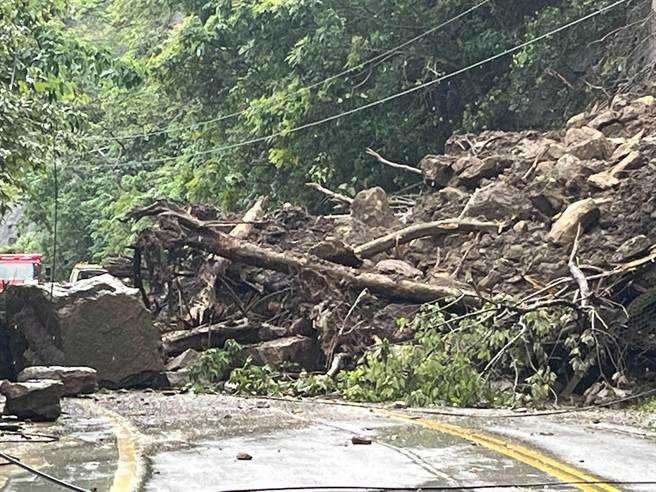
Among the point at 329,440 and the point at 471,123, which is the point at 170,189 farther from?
the point at 329,440

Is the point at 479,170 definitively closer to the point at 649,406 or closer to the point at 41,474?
the point at 649,406

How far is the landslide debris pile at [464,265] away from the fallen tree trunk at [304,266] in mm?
25

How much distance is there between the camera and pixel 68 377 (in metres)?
12.6

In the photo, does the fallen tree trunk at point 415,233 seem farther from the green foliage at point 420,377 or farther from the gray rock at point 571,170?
the green foliage at point 420,377

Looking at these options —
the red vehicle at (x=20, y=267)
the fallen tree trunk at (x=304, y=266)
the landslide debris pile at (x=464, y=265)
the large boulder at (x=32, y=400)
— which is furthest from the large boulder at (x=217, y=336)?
the red vehicle at (x=20, y=267)

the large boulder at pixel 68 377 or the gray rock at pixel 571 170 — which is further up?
Answer: the gray rock at pixel 571 170

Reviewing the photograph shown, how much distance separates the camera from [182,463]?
A: 7328 mm

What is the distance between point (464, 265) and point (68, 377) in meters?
7.09

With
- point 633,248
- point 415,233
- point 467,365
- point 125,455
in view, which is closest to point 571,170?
point 415,233

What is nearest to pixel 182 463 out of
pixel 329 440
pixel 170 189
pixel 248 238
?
pixel 329 440

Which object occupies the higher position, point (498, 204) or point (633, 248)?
point (498, 204)

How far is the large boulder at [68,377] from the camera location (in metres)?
12.0

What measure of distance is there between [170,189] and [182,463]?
25.6 m

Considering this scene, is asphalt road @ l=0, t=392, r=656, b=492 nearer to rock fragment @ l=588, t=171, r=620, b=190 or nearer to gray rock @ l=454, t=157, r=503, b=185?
rock fragment @ l=588, t=171, r=620, b=190
